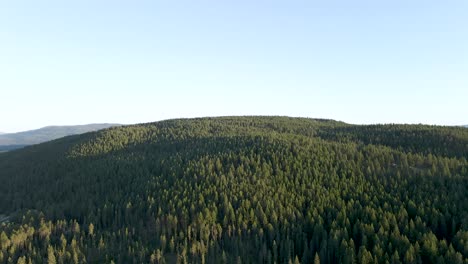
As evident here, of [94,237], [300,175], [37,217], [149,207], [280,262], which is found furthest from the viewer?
A: [300,175]

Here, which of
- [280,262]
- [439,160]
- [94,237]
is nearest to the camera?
[280,262]

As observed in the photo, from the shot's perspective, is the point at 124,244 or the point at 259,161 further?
the point at 259,161

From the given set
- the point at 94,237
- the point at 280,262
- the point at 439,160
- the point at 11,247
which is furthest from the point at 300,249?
the point at 439,160

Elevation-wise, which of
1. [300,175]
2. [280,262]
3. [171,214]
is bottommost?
[280,262]

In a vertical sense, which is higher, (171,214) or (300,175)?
(300,175)

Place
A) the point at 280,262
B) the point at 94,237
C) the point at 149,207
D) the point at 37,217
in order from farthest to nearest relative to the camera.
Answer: the point at 37,217 → the point at 149,207 → the point at 94,237 → the point at 280,262

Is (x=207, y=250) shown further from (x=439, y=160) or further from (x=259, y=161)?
(x=439, y=160)

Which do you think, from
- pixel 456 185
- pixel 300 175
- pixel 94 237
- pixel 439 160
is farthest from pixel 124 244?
pixel 439 160

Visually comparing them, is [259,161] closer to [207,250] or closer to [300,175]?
[300,175]

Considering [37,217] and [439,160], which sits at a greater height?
[439,160]
